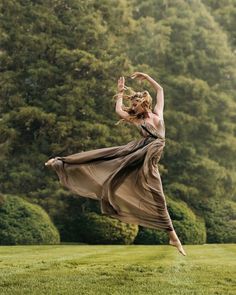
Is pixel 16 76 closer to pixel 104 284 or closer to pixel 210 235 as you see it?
pixel 210 235

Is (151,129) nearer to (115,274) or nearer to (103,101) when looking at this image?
(115,274)

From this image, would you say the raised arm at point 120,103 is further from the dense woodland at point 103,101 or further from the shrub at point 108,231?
the dense woodland at point 103,101

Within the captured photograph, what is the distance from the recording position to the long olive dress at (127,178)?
440 inches

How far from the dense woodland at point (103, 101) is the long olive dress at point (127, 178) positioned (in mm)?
14438

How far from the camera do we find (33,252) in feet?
64.8

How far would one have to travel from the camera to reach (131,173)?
11.3 meters

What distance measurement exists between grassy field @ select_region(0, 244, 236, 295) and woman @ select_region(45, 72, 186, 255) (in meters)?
1.56

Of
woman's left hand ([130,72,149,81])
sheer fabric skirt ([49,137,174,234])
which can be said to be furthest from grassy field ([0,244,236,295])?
woman's left hand ([130,72,149,81])

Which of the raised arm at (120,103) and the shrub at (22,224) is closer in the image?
the raised arm at (120,103)

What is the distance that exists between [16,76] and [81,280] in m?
17.2

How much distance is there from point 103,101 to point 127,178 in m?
17.6

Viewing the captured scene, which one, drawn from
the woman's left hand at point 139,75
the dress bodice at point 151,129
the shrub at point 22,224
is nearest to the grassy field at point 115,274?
the dress bodice at point 151,129

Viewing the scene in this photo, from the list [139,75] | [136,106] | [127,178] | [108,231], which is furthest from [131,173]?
[108,231]

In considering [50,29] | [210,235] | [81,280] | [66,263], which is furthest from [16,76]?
[81,280]
